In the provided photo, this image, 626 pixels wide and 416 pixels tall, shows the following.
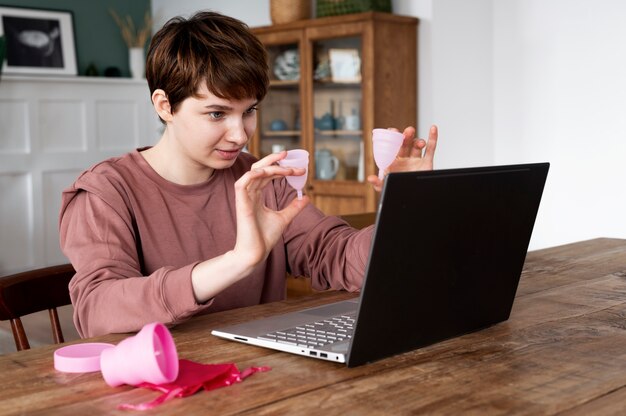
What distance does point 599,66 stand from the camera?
4.21 metres

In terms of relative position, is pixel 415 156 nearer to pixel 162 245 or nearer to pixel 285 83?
pixel 162 245

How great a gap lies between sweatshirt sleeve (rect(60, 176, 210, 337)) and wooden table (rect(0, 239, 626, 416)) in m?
0.04

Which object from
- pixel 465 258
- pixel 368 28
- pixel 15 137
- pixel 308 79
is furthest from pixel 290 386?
pixel 15 137

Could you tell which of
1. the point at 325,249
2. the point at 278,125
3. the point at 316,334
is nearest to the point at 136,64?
the point at 278,125

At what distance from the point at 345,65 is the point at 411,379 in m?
3.67

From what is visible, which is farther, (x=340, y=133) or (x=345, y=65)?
(x=340, y=133)

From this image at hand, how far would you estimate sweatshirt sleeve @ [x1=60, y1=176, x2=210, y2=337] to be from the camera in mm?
1336

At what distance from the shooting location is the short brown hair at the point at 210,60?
159 centimetres

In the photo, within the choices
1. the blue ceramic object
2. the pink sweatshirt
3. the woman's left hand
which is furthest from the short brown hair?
the blue ceramic object

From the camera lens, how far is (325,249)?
182 centimetres

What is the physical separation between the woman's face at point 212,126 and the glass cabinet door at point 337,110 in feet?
9.63

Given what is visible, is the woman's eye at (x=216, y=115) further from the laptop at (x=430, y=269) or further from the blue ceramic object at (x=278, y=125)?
the blue ceramic object at (x=278, y=125)

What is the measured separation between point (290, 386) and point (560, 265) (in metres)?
1.14

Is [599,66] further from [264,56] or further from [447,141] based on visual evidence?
[264,56]
